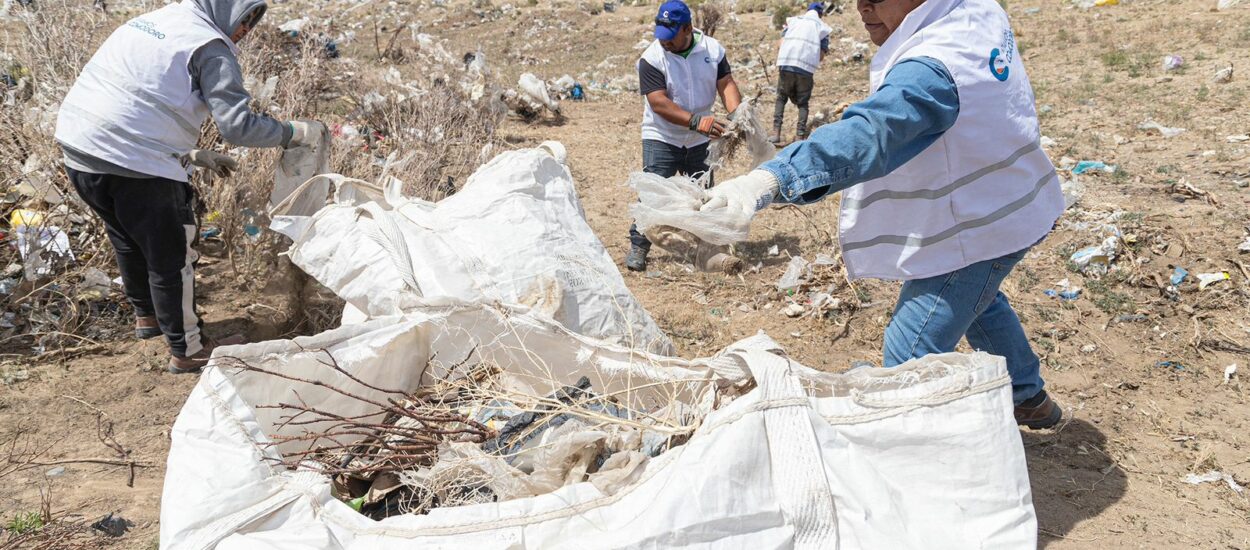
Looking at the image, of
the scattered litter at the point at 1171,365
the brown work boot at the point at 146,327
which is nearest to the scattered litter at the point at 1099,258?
the scattered litter at the point at 1171,365

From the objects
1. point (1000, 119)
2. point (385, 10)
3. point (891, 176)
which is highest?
point (1000, 119)

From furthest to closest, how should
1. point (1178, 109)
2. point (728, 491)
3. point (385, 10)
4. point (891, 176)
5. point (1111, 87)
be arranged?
point (385, 10) < point (1111, 87) < point (1178, 109) < point (891, 176) < point (728, 491)

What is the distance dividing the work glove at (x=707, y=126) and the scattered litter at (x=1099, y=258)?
1883 millimetres

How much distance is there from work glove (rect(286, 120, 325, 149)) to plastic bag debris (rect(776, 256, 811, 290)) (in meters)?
2.26

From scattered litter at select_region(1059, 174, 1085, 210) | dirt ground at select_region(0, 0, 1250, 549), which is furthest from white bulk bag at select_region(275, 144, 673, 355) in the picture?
scattered litter at select_region(1059, 174, 1085, 210)

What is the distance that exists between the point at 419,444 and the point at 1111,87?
7.35 meters

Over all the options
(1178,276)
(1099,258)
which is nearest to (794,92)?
(1099,258)

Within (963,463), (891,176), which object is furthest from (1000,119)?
(963,463)

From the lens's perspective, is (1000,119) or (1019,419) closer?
(1000,119)

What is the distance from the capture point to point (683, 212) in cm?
160

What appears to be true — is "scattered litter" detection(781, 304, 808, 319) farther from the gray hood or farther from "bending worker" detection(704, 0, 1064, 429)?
the gray hood

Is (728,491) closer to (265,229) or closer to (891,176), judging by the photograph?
(891,176)

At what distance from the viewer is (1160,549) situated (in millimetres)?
1976

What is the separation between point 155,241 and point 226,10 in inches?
35.2
